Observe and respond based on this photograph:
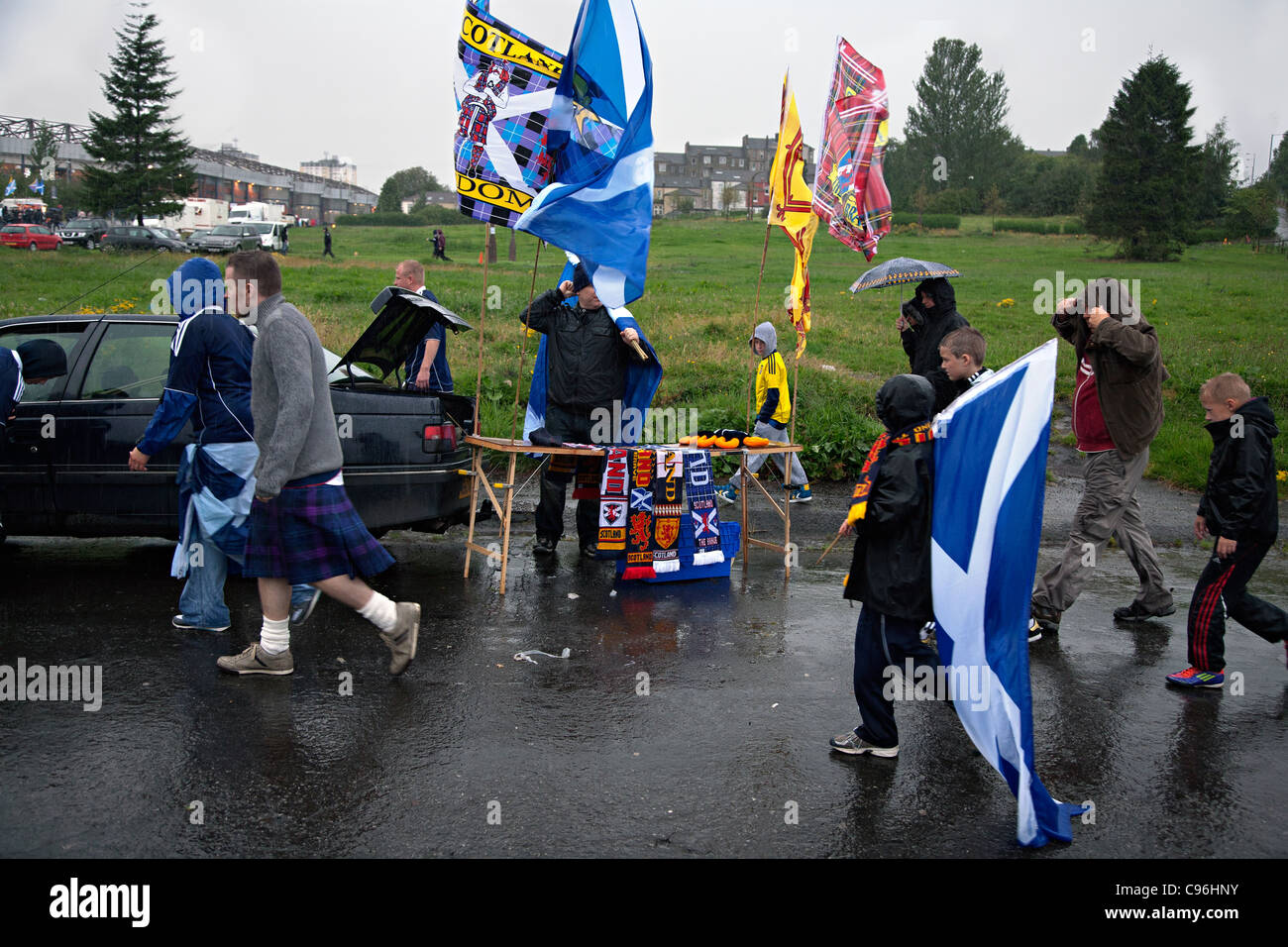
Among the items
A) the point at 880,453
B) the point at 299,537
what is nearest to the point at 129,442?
the point at 299,537

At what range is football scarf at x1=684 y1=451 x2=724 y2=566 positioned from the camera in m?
7.11

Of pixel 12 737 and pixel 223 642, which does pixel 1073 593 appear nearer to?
pixel 223 642

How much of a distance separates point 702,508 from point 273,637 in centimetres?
322

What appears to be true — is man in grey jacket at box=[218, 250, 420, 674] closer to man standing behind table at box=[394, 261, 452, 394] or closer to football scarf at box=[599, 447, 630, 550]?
football scarf at box=[599, 447, 630, 550]

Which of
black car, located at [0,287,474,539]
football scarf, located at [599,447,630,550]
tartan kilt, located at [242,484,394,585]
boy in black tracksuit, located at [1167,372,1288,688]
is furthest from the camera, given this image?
football scarf, located at [599,447,630,550]

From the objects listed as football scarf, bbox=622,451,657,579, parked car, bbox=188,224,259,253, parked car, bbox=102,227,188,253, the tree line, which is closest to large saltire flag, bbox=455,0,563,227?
football scarf, bbox=622,451,657,579

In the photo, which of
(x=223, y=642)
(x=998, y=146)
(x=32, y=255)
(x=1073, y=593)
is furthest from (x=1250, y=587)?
(x=998, y=146)

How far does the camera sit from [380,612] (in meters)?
4.94

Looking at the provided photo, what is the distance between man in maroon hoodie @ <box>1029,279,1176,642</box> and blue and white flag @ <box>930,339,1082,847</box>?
2416 millimetres

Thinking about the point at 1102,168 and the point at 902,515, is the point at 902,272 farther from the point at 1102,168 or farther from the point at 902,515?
the point at 1102,168

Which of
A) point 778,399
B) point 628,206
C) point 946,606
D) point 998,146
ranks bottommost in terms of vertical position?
point 946,606

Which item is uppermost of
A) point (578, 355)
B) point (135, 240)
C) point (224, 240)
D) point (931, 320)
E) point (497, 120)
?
point (224, 240)

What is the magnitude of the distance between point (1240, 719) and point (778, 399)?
5504 mm

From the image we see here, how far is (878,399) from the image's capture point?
4289mm
